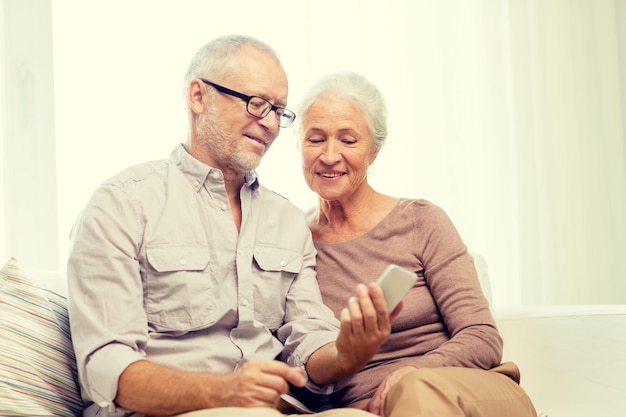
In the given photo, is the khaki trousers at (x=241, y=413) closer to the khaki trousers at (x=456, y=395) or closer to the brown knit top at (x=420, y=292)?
the khaki trousers at (x=456, y=395)

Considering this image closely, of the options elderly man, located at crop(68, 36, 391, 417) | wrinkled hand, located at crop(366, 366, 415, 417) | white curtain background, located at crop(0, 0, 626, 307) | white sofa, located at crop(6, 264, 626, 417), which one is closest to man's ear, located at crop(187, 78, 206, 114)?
elderly man, located at crop(68, 36, 391, 417)

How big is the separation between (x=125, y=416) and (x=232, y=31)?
1983 millimetres

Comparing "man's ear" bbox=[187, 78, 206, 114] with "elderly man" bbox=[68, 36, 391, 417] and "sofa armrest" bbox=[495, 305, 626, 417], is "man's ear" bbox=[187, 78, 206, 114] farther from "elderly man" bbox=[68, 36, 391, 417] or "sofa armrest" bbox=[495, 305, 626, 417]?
"sofa armrest" bbox=[495, 305, 626, 417]

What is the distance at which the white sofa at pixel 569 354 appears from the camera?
7.29ft

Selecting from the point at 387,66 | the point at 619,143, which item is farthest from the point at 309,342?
the point at 619,143

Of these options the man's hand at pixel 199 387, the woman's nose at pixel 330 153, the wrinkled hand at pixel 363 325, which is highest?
the woman's nose at pixel 330 153

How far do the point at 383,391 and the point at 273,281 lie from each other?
0.37m

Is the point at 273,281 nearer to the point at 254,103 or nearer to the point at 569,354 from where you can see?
the point at 254,103

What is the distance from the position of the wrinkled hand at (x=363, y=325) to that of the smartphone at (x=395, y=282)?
13 millimetres

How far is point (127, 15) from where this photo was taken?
312 cm

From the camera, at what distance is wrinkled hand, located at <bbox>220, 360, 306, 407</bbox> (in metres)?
1.47

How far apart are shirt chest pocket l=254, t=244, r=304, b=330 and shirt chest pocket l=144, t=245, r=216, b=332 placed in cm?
15

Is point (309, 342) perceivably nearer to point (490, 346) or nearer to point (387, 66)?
point (490, 346)

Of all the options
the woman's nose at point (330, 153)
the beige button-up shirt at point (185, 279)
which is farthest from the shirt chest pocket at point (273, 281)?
the woman's nose at point (330, 153)
